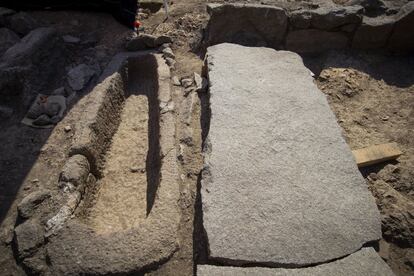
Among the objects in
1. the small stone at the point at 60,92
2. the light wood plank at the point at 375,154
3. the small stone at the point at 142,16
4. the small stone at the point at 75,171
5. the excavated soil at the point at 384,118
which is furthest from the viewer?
the small stone at the point at 142,16

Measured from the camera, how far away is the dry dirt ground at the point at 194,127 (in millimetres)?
2152

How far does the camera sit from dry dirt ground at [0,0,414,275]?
2152 millimetres

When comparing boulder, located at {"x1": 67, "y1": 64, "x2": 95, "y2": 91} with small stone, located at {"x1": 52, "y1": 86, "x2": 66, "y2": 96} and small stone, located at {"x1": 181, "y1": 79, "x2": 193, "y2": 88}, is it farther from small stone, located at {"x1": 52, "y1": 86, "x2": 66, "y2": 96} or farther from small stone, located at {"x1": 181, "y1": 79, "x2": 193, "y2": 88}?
small stone, located at {"x1": 181, "y1": 79, "x2": 193, "y2": 88}

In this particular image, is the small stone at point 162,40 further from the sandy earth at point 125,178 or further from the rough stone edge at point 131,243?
the rough stone edge at point 131,243

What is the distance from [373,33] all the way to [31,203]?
3.80 meters

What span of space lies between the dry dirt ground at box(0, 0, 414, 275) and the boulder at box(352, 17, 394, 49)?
5.5 inches

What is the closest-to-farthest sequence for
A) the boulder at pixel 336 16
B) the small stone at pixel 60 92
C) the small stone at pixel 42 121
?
the small stone at pixel 42 121, the small stone at pixel 60 92, the boulder at pixel 336 16

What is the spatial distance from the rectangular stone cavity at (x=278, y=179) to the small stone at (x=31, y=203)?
46.4 inches

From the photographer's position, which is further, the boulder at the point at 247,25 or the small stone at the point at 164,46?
the small stone at the point at 164,46

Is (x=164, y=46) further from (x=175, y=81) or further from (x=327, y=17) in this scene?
(x=327, y=17)

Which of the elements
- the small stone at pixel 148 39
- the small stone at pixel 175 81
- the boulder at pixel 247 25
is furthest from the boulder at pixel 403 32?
the small stone at pixel 148 39

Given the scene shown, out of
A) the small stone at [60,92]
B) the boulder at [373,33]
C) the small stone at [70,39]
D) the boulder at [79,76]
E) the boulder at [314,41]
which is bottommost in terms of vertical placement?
the small stone at [60,92]

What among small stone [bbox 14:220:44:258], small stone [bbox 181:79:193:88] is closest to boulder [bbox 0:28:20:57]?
small stone [bbox 181:79:193:88]

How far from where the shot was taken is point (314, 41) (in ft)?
12.0
